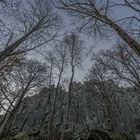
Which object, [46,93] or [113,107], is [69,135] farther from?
[46,93]

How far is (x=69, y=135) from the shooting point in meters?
12.5

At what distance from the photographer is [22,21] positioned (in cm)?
975

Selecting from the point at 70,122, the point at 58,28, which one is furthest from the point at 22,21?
the point at 70,122

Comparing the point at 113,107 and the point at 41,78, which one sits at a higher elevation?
the point at 41,78

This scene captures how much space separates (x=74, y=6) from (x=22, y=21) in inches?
154

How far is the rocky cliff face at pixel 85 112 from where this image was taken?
651 inches

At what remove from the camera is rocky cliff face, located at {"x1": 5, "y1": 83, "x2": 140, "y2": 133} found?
16525 mm

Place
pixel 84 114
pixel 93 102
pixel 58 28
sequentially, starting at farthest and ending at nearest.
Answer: pixel 93 102 < pixel 84 114 < pixel 58 28

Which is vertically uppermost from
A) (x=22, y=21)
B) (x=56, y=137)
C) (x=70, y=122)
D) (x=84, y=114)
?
(x=22, y=21)

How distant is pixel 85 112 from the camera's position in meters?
18.3

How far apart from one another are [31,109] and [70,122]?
7.28 m

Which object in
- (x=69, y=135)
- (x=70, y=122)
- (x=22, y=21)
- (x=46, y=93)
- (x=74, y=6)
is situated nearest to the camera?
(x=74, y=6)

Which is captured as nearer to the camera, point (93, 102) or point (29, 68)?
point (29, 68)

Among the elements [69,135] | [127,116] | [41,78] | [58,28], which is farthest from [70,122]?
[58,28]
